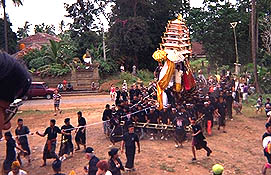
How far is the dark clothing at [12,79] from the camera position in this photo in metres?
1.17

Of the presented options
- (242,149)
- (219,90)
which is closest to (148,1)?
(219,90)

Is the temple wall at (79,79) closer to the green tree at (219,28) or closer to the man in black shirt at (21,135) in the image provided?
the green tree at (219,28)

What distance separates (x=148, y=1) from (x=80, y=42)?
8.02 metres

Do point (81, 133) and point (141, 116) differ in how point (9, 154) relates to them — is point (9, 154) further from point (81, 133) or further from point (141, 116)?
point (141, 116)

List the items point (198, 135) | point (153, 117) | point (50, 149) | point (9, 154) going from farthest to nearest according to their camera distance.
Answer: point (153, 117), point (198, 135), point (50, 149), point (9, 154)

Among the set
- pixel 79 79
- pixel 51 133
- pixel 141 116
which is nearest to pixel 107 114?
pixel 141 116

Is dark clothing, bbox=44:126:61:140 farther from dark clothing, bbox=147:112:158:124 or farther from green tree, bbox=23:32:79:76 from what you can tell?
green tree, bbox=23:32:79:76

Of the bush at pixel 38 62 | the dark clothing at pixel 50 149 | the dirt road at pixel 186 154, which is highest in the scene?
the bush at pixel 38 62

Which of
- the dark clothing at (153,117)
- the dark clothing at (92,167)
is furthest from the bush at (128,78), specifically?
the dark clothing at (92,167)

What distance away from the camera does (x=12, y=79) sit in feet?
4.03

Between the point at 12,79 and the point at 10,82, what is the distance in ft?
0.05

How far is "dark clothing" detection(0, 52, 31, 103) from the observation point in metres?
1.17

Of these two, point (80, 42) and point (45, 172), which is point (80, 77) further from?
point (45, 172)

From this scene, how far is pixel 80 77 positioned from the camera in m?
27.7
